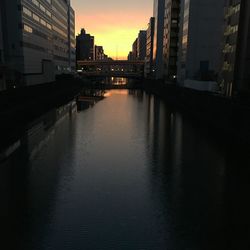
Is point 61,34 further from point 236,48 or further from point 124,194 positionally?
point 124,194

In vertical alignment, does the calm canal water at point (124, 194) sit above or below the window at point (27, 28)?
below

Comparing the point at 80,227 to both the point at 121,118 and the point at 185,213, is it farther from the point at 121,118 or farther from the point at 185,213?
the point at 121,118

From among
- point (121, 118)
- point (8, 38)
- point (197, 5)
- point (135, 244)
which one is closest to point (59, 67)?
point (8, 38)

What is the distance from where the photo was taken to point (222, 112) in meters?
41.5

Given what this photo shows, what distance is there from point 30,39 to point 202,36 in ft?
155

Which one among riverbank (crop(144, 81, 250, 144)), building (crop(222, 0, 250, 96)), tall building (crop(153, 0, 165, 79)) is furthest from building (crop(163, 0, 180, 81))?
building (crop(222, 0, 250, 96))

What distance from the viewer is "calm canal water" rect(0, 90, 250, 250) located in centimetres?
1460

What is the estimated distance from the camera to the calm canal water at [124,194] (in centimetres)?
1460

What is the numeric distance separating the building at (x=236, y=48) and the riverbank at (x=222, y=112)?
5904mm

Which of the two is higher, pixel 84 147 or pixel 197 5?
pixel 197 5

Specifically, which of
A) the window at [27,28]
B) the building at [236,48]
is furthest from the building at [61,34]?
the building at [236,48]

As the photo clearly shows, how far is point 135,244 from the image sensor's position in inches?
554

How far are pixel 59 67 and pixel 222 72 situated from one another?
283 ft

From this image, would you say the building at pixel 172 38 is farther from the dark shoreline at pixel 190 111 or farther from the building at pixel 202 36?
the dark shoreline at pixel 190 111
